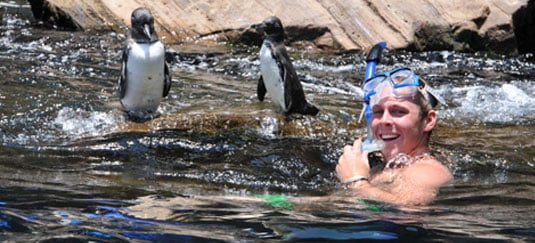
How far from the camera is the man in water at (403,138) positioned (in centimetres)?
430

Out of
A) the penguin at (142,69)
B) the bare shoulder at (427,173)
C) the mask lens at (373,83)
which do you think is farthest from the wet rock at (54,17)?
the bare shoulder at (427,173)

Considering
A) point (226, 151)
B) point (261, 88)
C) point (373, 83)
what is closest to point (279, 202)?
point (373, 83)

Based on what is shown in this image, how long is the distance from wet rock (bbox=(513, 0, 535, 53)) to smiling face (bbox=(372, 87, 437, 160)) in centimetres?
935

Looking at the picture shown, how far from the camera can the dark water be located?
11.8 feet

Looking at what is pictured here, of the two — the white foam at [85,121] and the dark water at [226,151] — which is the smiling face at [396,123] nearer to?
the dark water at [226,151]

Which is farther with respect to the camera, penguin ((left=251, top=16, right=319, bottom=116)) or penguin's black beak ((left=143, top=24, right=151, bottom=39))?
penguin ((left=251, top=16, right=319, bottom=116))

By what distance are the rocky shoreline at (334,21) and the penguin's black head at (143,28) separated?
527 centimetres

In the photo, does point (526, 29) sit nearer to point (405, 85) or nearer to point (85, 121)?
point (85, 121)

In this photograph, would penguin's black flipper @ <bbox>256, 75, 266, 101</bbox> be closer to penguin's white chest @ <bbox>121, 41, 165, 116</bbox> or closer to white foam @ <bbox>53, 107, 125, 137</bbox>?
penguin's white chest @ <bbox>121, 41, 165, 116</bbox>

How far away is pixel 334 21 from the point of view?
12.3 m

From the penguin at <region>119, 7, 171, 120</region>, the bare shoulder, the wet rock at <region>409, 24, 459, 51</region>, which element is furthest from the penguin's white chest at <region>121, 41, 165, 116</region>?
the wet rock at <region>409, 24, 459, 51</region>

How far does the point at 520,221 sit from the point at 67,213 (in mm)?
2088

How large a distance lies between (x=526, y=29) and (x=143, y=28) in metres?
8.48

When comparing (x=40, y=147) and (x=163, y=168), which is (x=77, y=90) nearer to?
(x=40, y=147)
